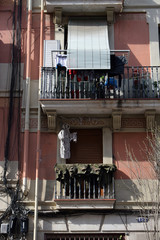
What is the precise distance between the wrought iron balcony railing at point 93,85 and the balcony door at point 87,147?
3.87 ft

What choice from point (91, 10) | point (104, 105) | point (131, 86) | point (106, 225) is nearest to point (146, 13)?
point (91, 10)

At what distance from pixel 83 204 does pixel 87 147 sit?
1.93 m

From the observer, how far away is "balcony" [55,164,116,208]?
1209 centimetres

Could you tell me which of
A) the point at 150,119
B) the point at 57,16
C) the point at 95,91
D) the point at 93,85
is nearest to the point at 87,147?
the point at 95,91

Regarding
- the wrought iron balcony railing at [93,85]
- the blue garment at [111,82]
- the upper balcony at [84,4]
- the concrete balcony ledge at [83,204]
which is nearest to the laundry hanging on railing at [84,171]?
the concrete balcony ledge at [83,204]

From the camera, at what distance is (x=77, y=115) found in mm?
13352

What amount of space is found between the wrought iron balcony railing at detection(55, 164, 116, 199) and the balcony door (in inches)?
31.7

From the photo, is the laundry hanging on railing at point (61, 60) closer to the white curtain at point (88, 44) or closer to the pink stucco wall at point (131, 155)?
the white curtain at point (88, 44)

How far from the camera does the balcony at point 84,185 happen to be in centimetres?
1209

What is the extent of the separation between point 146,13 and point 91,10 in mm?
1848

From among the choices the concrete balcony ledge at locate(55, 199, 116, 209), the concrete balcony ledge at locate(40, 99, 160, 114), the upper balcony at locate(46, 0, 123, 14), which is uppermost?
the upper balcony at locate(46, 0, 123, 14)

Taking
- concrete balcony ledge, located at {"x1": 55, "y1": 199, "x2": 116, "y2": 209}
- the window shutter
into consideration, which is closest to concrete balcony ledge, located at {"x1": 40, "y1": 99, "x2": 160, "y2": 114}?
the window shutter

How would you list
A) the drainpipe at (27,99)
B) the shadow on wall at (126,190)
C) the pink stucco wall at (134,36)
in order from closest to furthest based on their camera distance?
1. the shadow on wall at (126,190)
2. the drainpipe at (27,99)
3. the pink stucco wall at (134,36)

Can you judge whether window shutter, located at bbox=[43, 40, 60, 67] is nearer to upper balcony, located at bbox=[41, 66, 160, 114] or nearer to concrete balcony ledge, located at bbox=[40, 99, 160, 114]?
upper balcony, located at bbox=[41, 66, 160, 114]
